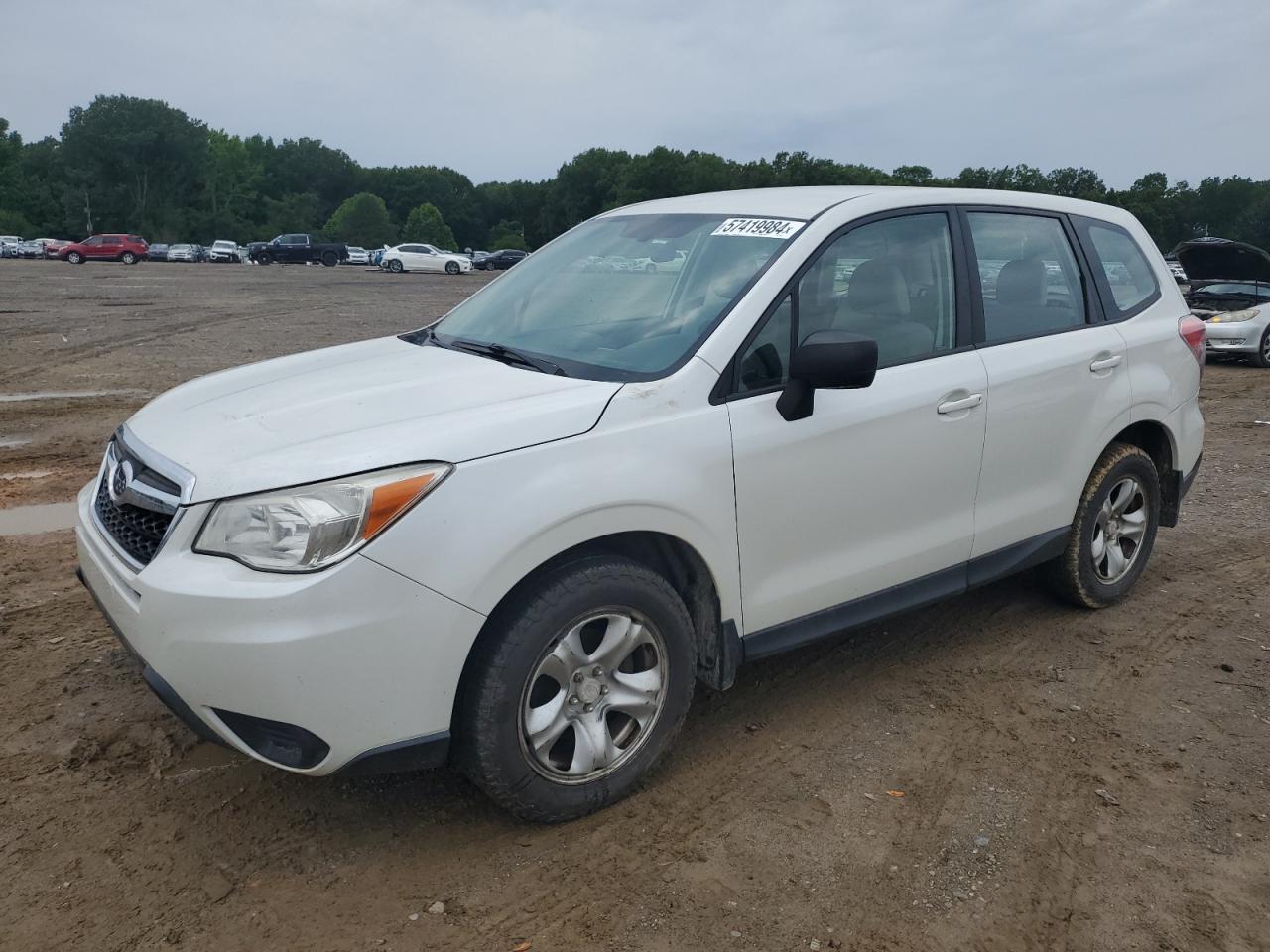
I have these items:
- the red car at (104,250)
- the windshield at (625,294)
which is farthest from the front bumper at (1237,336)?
the red car at (104,250)

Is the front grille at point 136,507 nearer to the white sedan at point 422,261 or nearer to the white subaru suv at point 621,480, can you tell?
the white subaru suv at point 621,480

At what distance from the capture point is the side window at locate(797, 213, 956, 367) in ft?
12.1

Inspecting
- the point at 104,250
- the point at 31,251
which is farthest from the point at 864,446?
the point at 31,251

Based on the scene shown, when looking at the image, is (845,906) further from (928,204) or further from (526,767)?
(928,204)

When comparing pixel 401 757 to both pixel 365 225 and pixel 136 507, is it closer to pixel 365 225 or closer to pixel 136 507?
pixel 136 507

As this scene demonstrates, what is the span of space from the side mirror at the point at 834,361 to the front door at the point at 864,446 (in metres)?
0.18

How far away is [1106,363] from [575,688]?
286 cm

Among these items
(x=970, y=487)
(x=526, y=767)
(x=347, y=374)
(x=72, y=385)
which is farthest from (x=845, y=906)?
(x=72, y=385)

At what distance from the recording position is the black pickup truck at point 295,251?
62062 mm

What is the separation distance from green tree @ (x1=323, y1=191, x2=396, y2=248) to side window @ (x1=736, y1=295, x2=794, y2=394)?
119 m

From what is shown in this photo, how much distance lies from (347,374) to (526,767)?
150 cm

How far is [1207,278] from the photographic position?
527 inches

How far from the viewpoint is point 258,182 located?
12719 cm

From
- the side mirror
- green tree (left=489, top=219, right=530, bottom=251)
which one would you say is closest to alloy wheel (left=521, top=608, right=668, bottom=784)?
the side mirror
